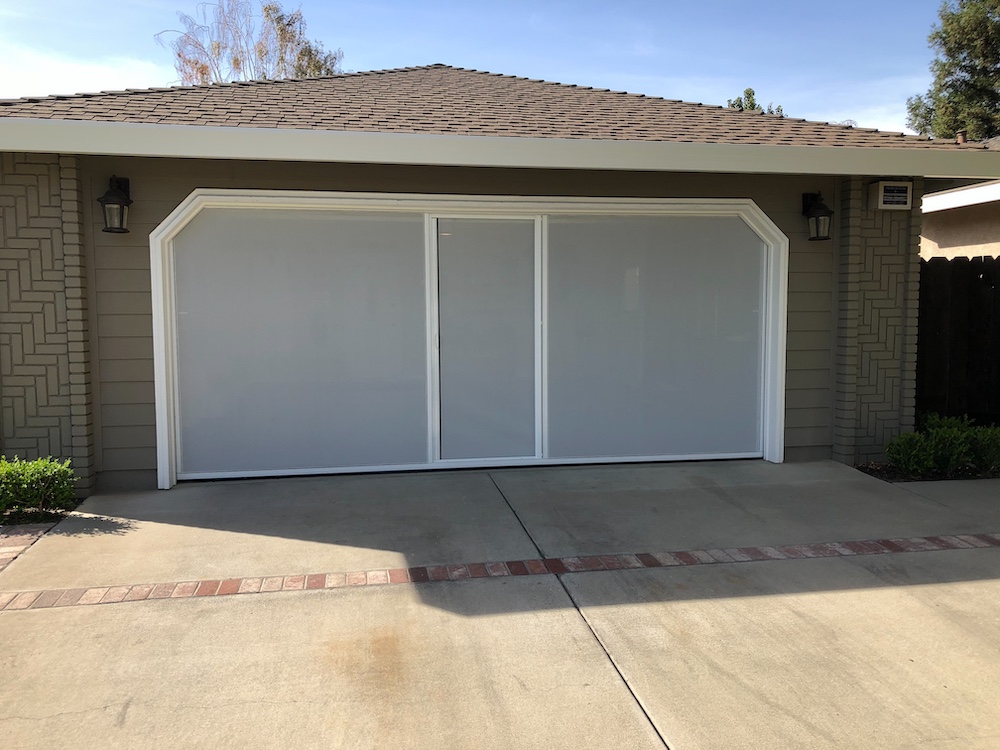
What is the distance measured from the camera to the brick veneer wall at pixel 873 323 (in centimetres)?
682

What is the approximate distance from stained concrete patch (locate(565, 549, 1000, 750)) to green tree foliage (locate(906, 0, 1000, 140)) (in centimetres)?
2273

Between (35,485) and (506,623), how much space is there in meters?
3.70

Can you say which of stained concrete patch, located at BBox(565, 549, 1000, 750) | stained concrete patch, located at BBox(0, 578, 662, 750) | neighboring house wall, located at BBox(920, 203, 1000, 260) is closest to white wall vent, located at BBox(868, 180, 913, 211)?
neighboring house wall, located at BBox(920, 203, 1000, 260)

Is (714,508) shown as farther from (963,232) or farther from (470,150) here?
(963,232)

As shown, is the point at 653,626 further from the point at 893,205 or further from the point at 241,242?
the point at 893,205

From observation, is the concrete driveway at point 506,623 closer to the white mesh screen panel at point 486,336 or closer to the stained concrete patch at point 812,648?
the stained concrete patch at point 812,648

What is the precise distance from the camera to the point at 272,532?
500cm

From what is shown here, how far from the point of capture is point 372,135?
5.36m

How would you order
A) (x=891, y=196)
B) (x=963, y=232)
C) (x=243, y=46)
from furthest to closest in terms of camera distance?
1. (x=243, y=46)
2. (x=963, y=232)
3. (x=891, y=196)

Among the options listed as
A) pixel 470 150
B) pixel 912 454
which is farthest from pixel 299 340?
pixel 912 454

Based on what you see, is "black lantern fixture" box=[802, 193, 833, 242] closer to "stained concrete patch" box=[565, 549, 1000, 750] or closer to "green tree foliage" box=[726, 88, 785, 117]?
"stained concrete patch" box=[565, 549, 1000, 750]

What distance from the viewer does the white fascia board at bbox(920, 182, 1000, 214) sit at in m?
8.64

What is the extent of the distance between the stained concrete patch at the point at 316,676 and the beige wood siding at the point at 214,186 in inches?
100

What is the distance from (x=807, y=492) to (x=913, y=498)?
0.79m
